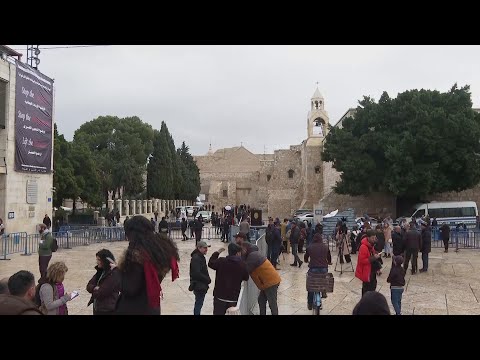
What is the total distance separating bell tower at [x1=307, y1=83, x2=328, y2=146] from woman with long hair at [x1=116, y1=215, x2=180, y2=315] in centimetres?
4814

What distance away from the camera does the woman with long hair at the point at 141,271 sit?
357cm

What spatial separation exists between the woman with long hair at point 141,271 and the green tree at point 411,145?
27424 mm

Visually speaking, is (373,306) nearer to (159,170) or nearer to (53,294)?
(53,294)

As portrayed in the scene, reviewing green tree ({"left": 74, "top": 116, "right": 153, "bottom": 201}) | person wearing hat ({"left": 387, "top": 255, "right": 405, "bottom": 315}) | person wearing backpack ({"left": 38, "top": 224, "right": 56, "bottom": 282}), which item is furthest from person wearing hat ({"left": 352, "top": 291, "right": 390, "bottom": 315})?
green tree ({"left": 74, "top": 116, "right": 153, "bottom": 201})

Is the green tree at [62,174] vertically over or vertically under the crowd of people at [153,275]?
over

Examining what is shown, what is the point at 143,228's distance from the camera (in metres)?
3.70

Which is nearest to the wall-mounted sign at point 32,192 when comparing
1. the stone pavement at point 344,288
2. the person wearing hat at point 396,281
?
the stone pavement at point 344,288

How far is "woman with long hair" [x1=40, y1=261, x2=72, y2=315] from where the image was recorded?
4586mm

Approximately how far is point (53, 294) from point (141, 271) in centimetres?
165

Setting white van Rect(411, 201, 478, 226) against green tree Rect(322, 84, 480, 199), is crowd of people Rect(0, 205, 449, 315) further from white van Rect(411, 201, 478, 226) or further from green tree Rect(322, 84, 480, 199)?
green tree Rect(322, 84, 480, 199)

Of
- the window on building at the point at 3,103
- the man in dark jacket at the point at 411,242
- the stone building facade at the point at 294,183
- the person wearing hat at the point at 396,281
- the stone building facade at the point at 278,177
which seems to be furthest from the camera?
the stone building facade at the point at 278,177

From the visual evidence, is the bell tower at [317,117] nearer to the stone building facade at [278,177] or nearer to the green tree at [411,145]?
the stone building facade at [278,177]
